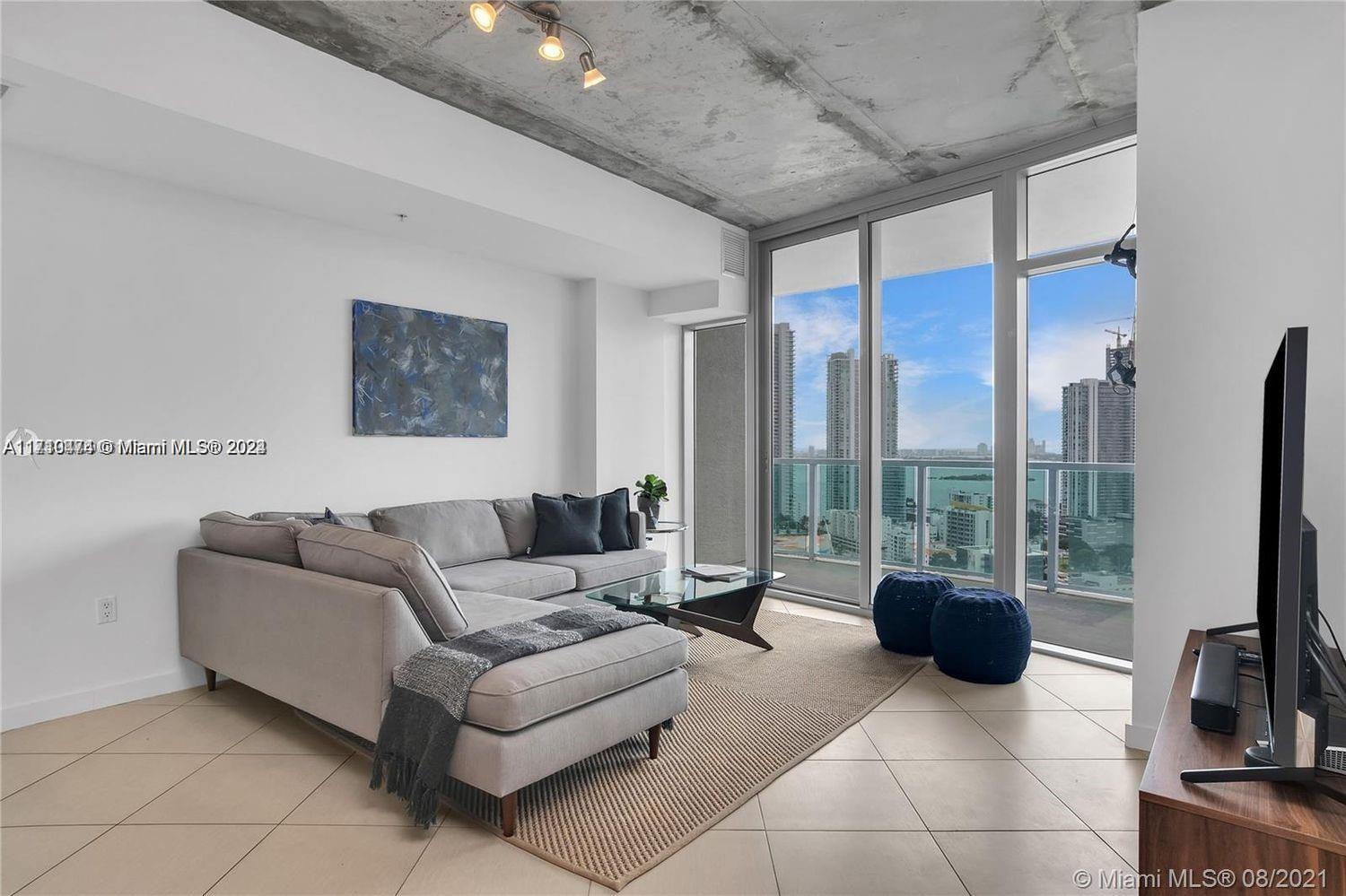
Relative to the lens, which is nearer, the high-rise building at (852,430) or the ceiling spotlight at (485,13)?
the ceiling spotlight at (485,13)

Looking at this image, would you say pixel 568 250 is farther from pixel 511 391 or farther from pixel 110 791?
pixel 110 791

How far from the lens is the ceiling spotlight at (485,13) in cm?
256

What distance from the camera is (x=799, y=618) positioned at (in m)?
4.82

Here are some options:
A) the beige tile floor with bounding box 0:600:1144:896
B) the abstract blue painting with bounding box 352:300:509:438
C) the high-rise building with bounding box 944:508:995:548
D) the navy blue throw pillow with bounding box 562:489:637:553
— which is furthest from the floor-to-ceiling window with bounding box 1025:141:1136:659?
the abstract blue painting with bounding box 352:300:509:438

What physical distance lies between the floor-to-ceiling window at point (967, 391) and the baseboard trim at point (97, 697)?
3.79 meters

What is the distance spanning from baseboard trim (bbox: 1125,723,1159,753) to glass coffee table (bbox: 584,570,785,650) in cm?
175

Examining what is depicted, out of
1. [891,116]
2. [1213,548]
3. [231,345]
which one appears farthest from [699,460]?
[1213,548]

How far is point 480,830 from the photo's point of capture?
2182 millimetres

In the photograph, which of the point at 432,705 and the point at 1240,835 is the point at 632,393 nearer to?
the point at 432,705

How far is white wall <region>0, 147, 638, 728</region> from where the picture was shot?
3020 mm

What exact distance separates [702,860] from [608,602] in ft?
5.60

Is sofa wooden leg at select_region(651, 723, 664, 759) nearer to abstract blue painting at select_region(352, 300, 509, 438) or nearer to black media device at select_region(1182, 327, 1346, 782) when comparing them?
black media device at select_region(1182, 327, 1346, 782)

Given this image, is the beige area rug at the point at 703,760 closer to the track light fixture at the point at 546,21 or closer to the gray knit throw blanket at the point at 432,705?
the gray knit throw blanket at the point at 432,705

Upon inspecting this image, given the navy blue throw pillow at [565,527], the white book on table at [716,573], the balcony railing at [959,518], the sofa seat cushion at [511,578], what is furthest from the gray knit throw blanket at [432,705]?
the balcony railing at [959,518]
